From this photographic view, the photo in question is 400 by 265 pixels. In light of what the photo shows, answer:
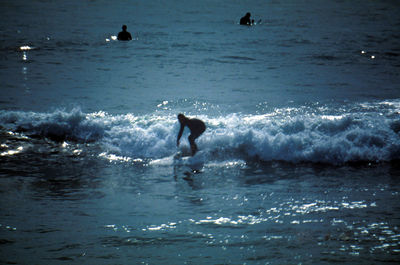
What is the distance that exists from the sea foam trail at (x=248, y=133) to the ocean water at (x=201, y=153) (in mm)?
51

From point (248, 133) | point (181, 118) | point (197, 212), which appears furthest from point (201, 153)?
point (197, 212)

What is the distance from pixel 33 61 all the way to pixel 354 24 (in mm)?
26564

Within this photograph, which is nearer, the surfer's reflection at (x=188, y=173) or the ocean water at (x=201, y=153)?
the ocean water at (x=201, y=153)

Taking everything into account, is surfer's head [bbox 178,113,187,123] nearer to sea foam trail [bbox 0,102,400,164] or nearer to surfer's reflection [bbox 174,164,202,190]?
sea foam trail [bbox 0,102,400,164]

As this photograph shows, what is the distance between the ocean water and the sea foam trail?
0.05 metres

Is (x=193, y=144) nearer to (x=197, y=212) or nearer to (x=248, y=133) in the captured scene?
(x=248, y=133)

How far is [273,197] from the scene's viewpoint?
9.71 m

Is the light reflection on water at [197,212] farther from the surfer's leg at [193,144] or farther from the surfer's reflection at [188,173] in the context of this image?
the surfer's leg at [193,144]

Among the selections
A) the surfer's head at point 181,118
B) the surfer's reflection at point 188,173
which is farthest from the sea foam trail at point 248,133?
the surfer's head at point 181,118

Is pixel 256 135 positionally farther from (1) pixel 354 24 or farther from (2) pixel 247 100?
(1) pixel 354 24

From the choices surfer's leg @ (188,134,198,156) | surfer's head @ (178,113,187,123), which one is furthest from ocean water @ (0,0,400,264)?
surfer's head @ (178,113,187,123)

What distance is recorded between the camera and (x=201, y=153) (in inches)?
512

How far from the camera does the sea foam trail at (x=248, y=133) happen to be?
12.9 meters

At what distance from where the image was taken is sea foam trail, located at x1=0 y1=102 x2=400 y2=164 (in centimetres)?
1286
